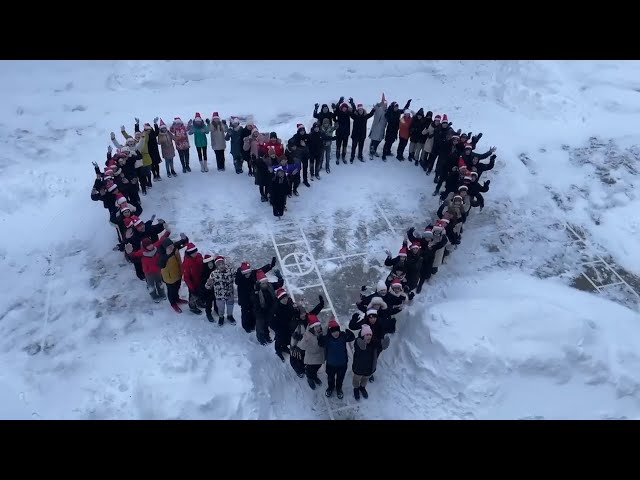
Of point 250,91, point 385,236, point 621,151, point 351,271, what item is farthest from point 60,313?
point 621,151

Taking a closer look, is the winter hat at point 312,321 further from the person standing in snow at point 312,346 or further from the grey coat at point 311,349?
the grey coat at point 311,349

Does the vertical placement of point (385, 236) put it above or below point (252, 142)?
below

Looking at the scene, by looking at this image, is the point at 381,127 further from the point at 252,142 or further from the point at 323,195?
the point at 252,142

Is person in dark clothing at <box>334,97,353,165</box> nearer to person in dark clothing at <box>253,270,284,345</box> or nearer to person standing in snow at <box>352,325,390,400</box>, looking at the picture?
person in dark clothing at <box>253,270,284,345</box>

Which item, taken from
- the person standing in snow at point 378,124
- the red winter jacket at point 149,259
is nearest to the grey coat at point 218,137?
the person standing in snow at point 378,124

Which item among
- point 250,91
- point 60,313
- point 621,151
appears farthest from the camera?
point 250,91

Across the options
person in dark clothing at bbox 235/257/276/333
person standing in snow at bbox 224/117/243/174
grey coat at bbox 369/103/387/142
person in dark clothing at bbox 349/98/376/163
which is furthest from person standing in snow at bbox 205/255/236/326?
grey coat at bbox 369/103/387/142

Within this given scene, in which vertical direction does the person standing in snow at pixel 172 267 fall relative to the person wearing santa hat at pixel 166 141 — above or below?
below
